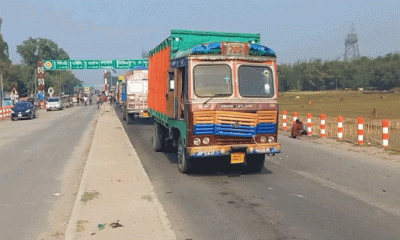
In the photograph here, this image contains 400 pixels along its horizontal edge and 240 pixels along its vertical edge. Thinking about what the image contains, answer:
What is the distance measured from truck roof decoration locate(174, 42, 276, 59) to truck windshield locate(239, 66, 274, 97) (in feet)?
1.09

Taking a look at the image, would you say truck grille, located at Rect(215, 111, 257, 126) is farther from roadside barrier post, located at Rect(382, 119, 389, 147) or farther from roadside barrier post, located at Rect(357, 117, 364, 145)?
roadside barrier post, located at Rect(357, 117, 364, 145)

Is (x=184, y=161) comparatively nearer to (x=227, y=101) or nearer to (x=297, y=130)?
(x=227, y=101)

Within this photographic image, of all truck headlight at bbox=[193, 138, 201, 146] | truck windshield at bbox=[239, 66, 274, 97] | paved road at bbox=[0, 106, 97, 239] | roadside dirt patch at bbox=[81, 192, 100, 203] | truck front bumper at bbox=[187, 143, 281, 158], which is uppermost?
truck windshield at bbox=[239, 66, 274, 97]

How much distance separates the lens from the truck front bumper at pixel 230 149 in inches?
375

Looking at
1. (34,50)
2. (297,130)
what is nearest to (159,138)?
(297,130)

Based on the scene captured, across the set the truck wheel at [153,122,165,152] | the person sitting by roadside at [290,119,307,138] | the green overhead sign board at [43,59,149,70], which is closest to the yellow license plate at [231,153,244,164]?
the truck wheel at [153,122,165,152]

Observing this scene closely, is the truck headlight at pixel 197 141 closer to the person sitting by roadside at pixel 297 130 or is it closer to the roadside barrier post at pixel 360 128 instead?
the roadside barrier post at pixel 360 128

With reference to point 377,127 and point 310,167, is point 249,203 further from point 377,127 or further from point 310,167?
point 377,127

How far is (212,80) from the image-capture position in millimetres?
9781

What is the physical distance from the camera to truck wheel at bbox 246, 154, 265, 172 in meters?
10.8

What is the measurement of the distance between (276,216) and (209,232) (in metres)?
1.29

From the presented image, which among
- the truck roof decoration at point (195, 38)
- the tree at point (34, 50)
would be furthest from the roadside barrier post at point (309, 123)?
the tree at point (34, 50)

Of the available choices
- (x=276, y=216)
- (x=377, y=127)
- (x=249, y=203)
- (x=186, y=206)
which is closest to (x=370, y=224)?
(x=276, y=216)

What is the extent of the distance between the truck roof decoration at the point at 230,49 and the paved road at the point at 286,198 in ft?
9.14
